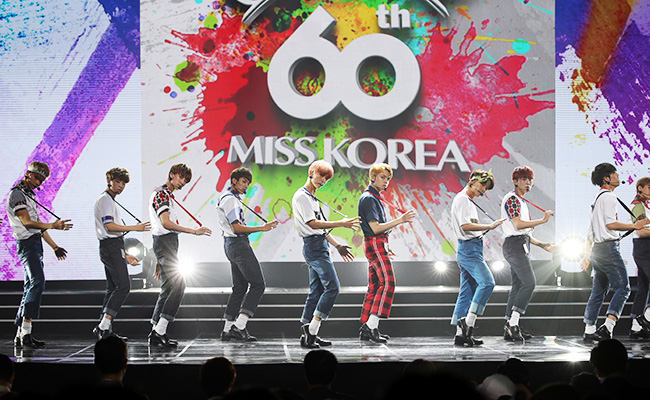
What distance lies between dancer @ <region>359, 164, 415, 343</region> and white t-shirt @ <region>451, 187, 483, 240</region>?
0.43m

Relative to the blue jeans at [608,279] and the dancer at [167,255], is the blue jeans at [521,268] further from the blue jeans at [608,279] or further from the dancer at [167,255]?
the dancer at [167,255]

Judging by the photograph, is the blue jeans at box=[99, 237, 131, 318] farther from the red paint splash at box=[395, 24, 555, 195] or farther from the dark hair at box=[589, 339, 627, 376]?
the dark hair at box=[589, 339, 627, 376]

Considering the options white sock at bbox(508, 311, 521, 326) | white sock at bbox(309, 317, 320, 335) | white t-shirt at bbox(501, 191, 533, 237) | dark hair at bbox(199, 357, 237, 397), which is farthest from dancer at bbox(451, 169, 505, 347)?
dark hair at bbox(199, 357, 237, 397)

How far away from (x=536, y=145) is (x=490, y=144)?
568 mm

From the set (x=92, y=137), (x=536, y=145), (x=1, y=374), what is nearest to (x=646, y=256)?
(x=536, y=145)

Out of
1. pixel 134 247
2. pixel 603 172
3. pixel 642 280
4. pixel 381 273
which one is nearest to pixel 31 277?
pixel 134 247

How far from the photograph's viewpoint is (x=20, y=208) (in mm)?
5449

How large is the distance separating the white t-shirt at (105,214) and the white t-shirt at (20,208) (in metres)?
0.51

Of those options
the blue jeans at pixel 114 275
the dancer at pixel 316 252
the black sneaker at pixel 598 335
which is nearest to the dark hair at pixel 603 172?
the black sneaker at pixel 598 335

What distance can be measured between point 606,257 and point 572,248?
2088mm

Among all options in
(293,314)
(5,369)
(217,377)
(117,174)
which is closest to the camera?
(217,377)

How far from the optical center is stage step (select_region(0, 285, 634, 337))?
6.31 m

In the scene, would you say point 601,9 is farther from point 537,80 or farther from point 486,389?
point 486,389

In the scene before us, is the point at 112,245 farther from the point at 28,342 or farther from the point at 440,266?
the point at 440,266
